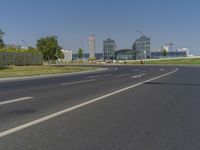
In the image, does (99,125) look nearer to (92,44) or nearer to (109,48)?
(109,48)

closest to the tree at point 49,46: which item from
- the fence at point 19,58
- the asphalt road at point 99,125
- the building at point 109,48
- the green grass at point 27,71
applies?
the fence at point 19,58

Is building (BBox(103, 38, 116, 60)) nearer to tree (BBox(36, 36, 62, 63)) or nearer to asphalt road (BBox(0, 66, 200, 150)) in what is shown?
tree (BBox(36, 36, 62, 63))

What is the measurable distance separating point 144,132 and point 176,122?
1.46m

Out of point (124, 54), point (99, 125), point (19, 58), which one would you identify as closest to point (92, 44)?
point (124, 54)

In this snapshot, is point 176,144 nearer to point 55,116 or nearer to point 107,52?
point 55,116

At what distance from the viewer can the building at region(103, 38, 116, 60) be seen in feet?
519

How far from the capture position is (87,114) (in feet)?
31.2

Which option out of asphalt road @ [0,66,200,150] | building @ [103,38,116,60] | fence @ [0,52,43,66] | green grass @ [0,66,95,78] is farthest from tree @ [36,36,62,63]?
asphalt road @ [0,66,200,150]

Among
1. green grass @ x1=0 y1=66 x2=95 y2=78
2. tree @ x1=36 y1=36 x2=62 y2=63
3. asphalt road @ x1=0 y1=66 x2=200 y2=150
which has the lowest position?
green grass @ x1=0 y1=66 x2=95 y2=78

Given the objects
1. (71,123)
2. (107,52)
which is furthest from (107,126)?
(107,52)

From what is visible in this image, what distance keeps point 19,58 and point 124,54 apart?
101 m

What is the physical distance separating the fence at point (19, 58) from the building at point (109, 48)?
87719mm

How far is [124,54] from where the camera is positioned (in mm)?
162125

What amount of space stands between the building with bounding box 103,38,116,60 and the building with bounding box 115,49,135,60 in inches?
127
